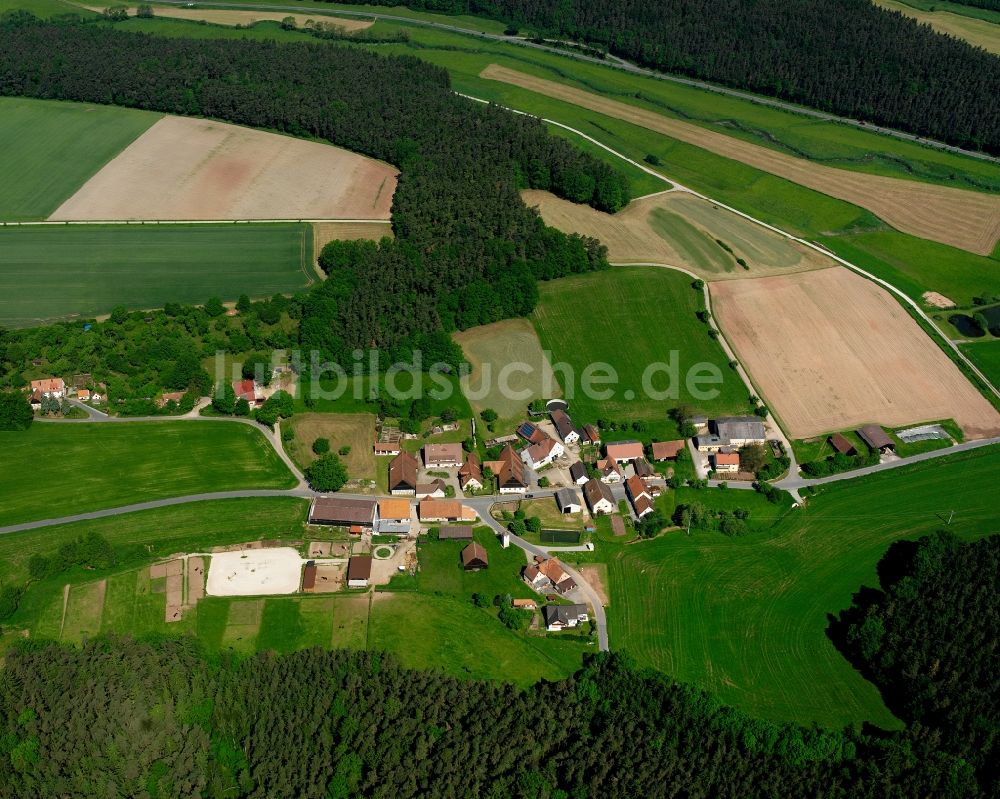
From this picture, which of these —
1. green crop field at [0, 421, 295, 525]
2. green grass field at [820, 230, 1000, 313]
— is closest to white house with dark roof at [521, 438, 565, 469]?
green crop field at [0, 421, 295, 525]

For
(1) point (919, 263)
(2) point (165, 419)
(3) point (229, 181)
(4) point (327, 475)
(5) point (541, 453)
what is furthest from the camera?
(3) point (229, 181)

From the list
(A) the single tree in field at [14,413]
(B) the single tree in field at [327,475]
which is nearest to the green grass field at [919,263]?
(B) the single tree in field at [327,475]

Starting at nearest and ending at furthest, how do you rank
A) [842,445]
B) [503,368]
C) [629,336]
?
[842,445] → [503,368] → [629,336]

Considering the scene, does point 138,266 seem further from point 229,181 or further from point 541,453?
point 541,453

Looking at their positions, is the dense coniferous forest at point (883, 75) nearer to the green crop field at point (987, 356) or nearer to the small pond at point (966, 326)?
the small pond at point (966, 326)

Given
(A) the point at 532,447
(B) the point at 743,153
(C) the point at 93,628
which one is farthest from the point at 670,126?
(C) the point at 93,628

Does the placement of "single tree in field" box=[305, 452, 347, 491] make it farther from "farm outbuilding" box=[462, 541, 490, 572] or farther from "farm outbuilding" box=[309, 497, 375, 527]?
"farm outbuilding" box=[462, 541, 490, 572]

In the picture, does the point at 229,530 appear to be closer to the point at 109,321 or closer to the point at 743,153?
the point at 109,321

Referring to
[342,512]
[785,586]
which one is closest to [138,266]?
[342,512]
